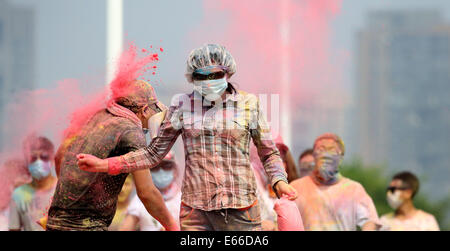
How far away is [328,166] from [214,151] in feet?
7.95

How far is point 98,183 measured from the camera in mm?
4883

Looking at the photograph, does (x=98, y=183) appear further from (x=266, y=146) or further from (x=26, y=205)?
(x=26, y=205)

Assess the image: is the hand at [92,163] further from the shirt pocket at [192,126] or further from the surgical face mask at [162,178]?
the surgical face mask at [162,178]

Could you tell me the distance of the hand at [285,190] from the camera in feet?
14.3

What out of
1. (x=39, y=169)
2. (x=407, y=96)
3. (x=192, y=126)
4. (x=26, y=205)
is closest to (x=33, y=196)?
(x=26, y=205)

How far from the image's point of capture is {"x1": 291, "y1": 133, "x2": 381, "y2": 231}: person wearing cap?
6.59 metres

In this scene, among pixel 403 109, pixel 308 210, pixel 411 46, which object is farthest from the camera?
pixel 411 46

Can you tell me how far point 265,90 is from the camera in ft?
21.9

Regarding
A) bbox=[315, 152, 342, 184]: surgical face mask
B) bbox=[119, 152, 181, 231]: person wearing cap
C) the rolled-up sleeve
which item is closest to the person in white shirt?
bbox=[315, 152, 342, 184]: surgical face mask

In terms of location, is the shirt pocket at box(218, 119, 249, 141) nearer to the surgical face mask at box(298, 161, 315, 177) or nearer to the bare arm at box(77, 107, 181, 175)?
the bare arm at box(77, 107, 181, 175)
